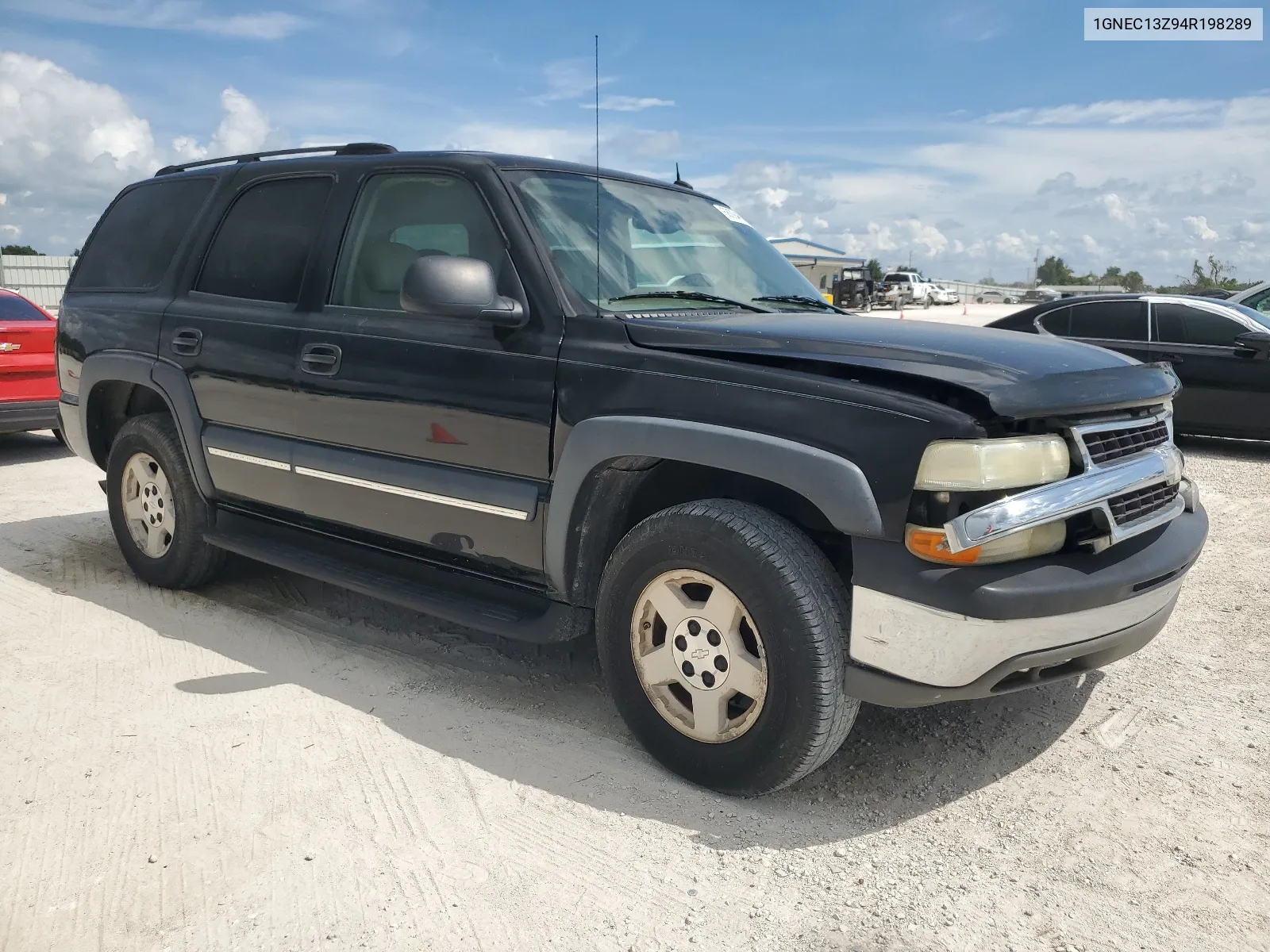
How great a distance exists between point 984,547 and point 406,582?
2.14 metres

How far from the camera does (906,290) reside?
5656 cm

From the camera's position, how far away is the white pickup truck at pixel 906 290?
165 feet

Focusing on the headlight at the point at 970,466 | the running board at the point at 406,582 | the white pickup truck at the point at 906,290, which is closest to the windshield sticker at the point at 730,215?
the running board at the point at 406,582

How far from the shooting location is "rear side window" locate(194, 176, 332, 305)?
13.5 ft

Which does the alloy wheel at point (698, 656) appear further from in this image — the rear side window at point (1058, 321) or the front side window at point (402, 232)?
the rear side window at point (1058, 321)

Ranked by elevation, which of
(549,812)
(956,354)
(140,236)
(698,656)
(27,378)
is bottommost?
(549,812)

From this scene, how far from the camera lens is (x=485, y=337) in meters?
3.41

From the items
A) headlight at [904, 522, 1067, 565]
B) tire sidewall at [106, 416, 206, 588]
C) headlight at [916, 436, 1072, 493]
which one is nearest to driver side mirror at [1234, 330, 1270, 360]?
headlight at [904, 522, 1067, 565]

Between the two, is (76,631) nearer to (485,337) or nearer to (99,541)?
(99,541)

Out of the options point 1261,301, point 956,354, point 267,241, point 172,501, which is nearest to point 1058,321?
point 1261,301

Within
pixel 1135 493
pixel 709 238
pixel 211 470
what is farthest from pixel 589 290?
pixel 211 470

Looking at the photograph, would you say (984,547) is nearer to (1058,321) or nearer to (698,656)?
(698,656)

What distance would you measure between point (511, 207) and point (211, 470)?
2.00m

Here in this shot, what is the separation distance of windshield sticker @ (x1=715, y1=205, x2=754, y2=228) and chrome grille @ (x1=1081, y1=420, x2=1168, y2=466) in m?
1.93
